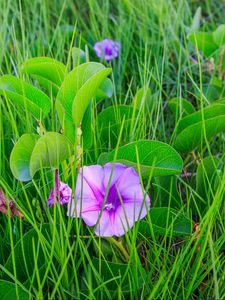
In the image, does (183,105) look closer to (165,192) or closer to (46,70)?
(165,192)

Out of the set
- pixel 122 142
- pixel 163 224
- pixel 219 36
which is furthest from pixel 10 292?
pixel 219 36

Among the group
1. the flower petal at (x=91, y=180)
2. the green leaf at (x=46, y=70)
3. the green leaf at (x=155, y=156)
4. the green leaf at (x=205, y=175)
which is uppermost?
the green leaf at (x=46, y=70)

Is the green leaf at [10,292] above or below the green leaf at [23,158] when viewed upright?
below

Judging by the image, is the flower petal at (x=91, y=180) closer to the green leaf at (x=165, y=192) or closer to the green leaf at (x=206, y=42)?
the green leaf at (x=165, y=192)

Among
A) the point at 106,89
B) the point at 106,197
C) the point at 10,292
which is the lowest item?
the point at 10,292

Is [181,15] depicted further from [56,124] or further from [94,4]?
[56,124]

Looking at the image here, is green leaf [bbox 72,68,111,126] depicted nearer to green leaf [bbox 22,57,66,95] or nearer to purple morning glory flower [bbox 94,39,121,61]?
green leaf [bbox 22,57,66,95]

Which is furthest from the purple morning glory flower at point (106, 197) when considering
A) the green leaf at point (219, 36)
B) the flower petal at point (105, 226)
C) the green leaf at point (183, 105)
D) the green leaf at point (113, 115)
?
the green leaf at point (219, 36)
